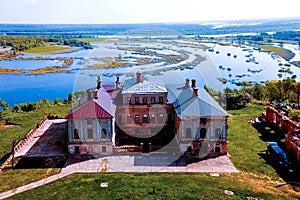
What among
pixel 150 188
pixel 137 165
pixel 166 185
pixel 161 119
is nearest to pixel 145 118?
pixel 161 119

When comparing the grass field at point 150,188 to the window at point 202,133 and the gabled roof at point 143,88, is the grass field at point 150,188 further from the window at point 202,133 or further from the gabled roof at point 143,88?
the gabled roof at point 143,88

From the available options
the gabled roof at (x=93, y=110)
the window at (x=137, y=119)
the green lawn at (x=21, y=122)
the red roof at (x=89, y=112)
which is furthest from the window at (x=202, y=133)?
the green lawn at (x=21, y=122)

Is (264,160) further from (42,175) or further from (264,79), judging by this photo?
(264,79)

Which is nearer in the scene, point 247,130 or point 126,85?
point 126,85

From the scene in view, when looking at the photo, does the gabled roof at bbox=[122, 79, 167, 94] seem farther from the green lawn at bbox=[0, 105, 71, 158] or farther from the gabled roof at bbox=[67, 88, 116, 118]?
the green lawn at bbox=[0, 105, 71, 158]

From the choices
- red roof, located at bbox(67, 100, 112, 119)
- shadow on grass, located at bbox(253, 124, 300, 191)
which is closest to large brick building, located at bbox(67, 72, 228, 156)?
red roof, located at bbox(67, 100, 112, 119)

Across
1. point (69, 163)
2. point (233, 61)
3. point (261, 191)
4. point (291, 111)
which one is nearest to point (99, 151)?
point (69, 163)
